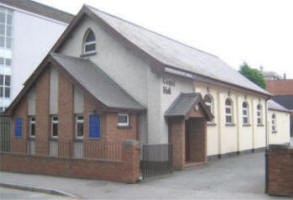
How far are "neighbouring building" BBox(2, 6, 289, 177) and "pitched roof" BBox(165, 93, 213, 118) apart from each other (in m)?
0.05

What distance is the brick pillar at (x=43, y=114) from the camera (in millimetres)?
17406

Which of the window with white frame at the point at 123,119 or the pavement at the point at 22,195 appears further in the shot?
the window with white frame at the point at 123,119

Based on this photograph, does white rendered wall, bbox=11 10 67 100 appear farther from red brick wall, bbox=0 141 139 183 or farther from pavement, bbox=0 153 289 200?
pavement, bbox=0 153 289 200

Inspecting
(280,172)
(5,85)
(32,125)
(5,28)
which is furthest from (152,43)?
(5,28)

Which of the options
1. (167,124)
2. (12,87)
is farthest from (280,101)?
(167,124)

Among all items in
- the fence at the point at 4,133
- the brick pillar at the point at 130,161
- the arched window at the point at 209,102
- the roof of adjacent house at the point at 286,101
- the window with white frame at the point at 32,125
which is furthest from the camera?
the roof of adjacent house at the point at 286,101

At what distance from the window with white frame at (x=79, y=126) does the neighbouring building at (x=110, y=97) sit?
4cm

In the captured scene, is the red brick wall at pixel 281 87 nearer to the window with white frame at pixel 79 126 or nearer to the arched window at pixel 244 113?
the arched window at pixel 244 113

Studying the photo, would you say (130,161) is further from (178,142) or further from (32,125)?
(32,125)

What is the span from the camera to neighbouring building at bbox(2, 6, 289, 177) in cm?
1625

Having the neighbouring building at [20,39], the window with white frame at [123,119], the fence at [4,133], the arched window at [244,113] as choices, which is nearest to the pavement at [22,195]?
the window with white frame at [123,119]

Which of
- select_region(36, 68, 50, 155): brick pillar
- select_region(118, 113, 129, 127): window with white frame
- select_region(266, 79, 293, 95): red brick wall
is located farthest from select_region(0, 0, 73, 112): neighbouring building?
select_region(266, 79, 293, 95): red brick wall

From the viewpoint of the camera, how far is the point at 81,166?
14.6 m

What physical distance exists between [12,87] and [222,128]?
72.1 ft
